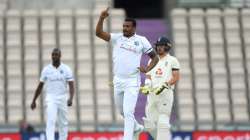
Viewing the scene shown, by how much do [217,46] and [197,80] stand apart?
1.27 m

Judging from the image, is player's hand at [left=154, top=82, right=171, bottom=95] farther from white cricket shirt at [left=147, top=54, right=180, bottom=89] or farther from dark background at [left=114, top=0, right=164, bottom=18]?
dark background at [left=114, top=0, right=164, bottom=18]

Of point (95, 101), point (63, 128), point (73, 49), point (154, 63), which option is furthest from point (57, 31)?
point (154, 63)

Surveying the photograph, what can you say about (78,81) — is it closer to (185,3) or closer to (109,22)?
(109,22)

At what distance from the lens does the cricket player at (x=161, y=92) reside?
35.9ft

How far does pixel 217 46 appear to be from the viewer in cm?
2186

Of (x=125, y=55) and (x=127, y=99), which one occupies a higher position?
(x=125, y=55)

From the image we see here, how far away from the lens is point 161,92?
11008 millimetres

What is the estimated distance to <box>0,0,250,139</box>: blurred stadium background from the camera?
20.3m

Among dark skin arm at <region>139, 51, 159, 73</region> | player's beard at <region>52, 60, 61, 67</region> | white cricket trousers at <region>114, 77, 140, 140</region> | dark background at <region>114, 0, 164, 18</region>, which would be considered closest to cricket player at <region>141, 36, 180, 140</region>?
dark skin arm at <region>139, 51, 159, 73</region>

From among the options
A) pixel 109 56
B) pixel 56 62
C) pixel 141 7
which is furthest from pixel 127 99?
pixel 141 7

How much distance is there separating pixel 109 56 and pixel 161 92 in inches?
407

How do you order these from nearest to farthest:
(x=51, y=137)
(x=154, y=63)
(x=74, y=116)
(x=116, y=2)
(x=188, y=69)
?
(x=154, y=63) < (x=51, y=137) < (x=74, y=116) < (x=188, y=69) < (x=116, y=2)

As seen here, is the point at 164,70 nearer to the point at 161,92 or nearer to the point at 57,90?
the point at 161,92

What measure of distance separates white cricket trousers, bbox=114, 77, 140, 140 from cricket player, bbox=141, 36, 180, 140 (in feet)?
1.57
